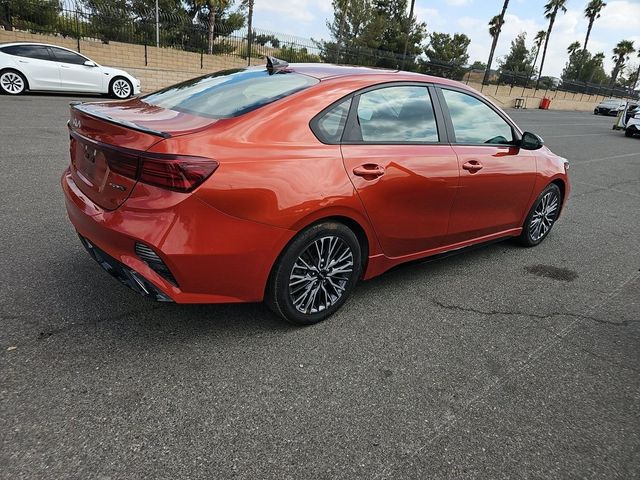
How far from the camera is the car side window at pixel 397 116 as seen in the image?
3.10m

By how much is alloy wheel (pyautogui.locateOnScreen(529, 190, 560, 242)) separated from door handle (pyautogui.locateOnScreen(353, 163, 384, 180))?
250 cm

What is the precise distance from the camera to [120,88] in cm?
1419

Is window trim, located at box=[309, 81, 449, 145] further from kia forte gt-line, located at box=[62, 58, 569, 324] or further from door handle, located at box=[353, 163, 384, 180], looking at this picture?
door handle, located at box=[353, 163, 384, 180]

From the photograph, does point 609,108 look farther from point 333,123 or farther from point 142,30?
point 333,123

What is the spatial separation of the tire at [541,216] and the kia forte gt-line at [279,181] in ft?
3.54

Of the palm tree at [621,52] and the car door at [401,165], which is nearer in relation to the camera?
the car door at [401,165]

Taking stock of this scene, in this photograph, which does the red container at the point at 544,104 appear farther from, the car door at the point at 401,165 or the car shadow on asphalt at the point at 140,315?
the car shadow on asphalt at the point at 140,315

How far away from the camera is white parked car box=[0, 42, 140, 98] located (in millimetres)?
12305

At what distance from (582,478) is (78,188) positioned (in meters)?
3.09

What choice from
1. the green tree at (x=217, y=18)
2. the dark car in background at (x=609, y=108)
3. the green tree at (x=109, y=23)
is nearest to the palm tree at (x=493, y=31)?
the dark car in background at (x=609, y=108)

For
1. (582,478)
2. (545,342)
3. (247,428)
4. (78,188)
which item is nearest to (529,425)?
(582,478)

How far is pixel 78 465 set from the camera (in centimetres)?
191

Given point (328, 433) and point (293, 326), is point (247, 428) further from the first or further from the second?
point (293, 326)

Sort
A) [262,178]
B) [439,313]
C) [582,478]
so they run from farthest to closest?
1. [439,313]
2. [262,178]
3. [582,478]
